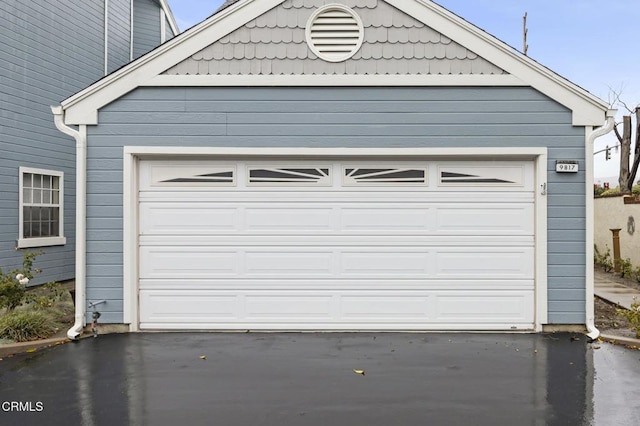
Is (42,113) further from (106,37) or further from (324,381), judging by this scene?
(324,381)

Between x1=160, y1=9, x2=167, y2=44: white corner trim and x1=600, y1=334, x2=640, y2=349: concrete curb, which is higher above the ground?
x1=160, y1=9, x2=167, y2=44: white corner trim

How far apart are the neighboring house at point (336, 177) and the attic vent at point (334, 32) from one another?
0.02 meters

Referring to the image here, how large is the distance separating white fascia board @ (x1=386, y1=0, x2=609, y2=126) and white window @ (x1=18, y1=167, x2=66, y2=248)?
306 inches

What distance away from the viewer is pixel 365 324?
24.5 feet

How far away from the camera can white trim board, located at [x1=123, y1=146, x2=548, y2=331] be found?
733 cm

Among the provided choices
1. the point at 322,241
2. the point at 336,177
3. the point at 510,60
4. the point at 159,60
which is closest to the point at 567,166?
the point at 510,60

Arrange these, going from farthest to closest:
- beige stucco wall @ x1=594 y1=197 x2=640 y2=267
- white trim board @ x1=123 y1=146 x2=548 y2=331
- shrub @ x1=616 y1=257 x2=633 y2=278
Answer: beige stucco wall @ x1=594 y1=197 x2=640 y2=267 → shrub @ x1=616 y1=257 x2=633 y2=278 → white trim board @ x1=123 y1=146 x2=548 y2=331

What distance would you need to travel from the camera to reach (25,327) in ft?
23.3

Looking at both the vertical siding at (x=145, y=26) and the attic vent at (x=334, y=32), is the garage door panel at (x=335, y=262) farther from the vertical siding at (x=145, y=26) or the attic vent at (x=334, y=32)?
the vertical siding at (x=145, y=26)

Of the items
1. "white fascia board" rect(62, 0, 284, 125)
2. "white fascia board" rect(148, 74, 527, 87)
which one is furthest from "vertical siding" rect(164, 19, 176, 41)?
"white fascia board" rect(148, 74, 527, 87)

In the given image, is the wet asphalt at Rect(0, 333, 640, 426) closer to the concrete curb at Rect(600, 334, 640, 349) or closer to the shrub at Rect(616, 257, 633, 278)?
the concrete curb at Rect(600, 334, 640, 349)

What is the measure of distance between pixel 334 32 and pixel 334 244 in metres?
2.72

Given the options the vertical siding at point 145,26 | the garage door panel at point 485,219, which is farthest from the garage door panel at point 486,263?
the vertical siding at point 145,26

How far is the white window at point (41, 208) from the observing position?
430 inches
